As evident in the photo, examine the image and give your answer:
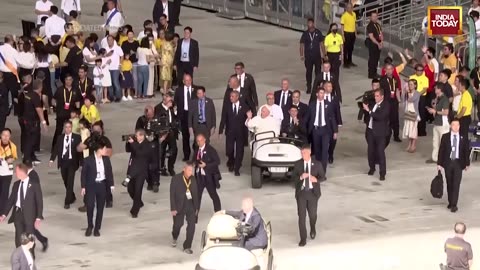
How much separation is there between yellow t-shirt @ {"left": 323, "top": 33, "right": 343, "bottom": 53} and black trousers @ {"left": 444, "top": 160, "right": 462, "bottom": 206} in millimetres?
9152

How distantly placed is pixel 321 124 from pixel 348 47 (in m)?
9.80

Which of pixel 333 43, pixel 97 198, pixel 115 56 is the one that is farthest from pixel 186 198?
pixel 333 43

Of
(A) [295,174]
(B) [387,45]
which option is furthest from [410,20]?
(A) [295,174]

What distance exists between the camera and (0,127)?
27.6 m

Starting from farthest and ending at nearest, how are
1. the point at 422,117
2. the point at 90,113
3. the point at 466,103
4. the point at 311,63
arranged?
the point at 311,63 → the point at 422,117 → the point at 466,103 → the point at 90,113

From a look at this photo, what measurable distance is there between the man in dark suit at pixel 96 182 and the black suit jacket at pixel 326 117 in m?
4.78

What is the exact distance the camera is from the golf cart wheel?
24875mm

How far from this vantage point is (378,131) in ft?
83.9

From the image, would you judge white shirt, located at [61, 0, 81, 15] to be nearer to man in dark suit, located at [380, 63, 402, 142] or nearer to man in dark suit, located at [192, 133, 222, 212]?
man in dark suit, located at [380, 63, 402, 142]

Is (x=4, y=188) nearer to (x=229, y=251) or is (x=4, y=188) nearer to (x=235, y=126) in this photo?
(x=235, y=126)

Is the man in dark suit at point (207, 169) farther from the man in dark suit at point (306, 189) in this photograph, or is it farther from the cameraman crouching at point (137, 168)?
the man in dark suit at point (306, 189)

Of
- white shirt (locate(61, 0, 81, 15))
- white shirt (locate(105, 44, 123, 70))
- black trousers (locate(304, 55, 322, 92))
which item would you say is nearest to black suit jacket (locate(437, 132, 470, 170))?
black trousers (locate(304, 55, 322, 92))

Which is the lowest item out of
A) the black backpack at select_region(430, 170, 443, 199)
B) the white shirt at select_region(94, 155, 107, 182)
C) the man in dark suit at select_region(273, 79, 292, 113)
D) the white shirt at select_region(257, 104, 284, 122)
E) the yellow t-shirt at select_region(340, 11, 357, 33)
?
the black backpack at select_region(430, 170, 443, 199)

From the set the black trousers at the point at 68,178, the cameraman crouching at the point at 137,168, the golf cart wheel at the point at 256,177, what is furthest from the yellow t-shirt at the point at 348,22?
the black trousers at the point at 68,178
